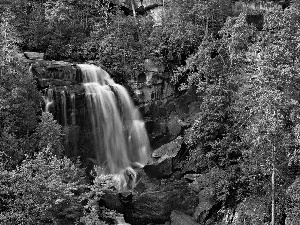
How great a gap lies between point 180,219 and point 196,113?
620cm

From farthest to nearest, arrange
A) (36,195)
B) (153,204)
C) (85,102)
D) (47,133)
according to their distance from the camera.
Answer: (85,102) < (153,204) < (47,133) < (36,195)

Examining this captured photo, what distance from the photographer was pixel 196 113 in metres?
21.5

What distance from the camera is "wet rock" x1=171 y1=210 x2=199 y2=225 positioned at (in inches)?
724

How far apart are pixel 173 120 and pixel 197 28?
22.3 feet

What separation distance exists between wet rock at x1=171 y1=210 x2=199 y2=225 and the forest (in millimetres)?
311

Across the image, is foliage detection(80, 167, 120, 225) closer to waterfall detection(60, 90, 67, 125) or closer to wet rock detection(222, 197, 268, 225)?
waterfall detection(60, 90, 67, 125)

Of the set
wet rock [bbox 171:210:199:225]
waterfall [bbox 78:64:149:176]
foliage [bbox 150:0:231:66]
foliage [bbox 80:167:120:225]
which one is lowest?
wet rock [bbox 171:210:199:225]

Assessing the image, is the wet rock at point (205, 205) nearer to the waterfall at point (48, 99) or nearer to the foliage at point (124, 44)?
the waterfall at point (48, 99)

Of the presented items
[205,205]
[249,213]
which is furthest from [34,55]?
[249,213]

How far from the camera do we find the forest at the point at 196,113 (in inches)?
552

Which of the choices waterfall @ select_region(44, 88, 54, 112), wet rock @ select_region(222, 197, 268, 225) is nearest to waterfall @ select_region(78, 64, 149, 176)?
waterfall @ select_region(44, 88, 54, 112)

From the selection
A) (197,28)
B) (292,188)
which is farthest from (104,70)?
(292,188)

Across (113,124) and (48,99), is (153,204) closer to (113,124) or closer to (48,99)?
(113,124)

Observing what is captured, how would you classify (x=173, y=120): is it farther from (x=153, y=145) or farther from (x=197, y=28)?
(x=197, y=28)
